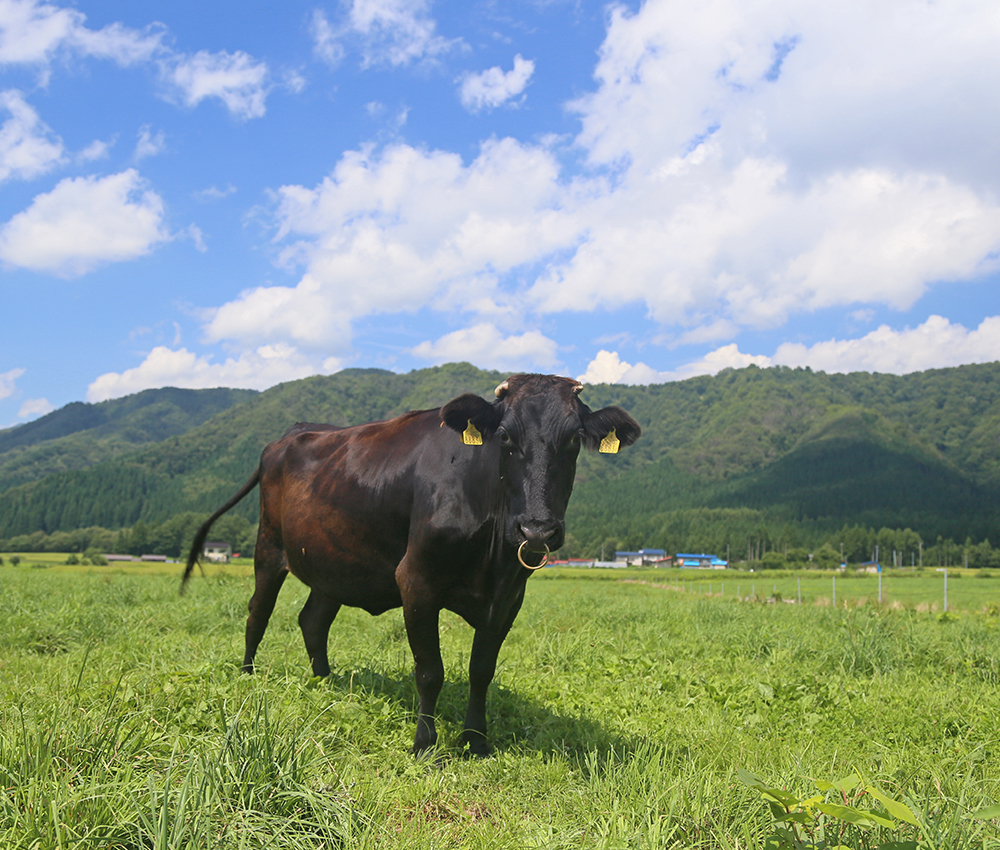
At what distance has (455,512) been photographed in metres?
4.76

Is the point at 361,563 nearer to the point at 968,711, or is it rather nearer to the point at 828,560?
the point at 968,711

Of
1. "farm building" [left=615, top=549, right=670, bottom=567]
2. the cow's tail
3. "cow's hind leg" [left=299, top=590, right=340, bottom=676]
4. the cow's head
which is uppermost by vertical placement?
the cow's head

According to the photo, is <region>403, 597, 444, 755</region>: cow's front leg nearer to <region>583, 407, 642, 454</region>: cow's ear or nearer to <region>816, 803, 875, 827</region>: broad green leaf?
<region>583, 407, 642, 454</region>: cow's ear

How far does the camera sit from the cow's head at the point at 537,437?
4180 millimetres

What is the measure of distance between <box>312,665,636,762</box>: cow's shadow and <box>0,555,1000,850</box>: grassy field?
3 cm

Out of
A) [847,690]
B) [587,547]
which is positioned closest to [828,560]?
[587,547]

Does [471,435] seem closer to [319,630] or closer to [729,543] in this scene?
[319,630]

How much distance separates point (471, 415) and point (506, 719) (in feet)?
8.23

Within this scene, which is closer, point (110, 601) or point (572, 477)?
point (572, 477)

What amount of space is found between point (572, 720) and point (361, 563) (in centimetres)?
210

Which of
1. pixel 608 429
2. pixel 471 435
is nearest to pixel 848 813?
pixel 608 429

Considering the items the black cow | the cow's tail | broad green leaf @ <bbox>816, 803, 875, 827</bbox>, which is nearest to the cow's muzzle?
the black cow

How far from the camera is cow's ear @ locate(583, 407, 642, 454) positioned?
4621 millimetres

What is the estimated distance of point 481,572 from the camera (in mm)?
4781
